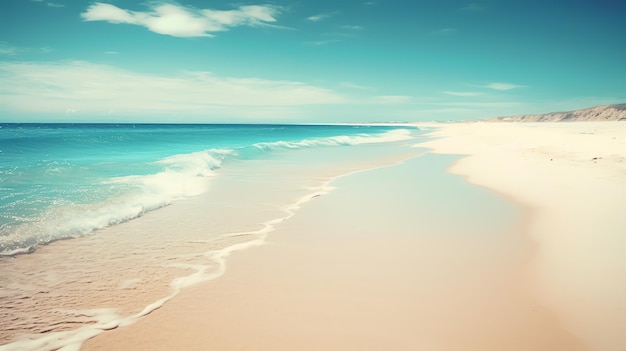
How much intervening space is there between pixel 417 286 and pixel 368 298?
0.79 meters

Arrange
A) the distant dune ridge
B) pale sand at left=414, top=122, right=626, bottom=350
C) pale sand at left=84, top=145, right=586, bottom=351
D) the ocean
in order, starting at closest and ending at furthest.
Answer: pale sand at left=84, top=145, right=586, bottom=351 → pale sand at left=414, top=122, right=626, bottom=350 → the ocean → the distant dune ridge

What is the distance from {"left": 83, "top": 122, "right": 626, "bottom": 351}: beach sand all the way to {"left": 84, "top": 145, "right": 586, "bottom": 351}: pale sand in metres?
0.02

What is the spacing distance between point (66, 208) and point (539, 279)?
33.1 ft

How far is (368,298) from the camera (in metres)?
4.38

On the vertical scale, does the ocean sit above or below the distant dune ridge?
below

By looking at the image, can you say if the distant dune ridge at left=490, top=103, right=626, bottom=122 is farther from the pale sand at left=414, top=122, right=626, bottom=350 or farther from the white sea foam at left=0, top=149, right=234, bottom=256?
the white sea foam at left=0, top=149, right=234, bottom=256

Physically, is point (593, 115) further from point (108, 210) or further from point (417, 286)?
point (108, 210)

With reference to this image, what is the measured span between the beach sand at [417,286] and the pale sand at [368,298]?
18mm

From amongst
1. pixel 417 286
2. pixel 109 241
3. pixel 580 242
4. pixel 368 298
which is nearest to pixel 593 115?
pixel 580 242

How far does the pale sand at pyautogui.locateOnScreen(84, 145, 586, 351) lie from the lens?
357cm

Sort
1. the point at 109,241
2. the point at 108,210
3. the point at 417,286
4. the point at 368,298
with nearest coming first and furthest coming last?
the point at 368,298
the point at 417,286
the point at 109,241
the point at 108,210

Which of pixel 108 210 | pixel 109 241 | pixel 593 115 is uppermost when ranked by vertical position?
pixel 593 115

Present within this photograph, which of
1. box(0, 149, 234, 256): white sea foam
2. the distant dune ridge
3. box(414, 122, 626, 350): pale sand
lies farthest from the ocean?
the distant dune ridge

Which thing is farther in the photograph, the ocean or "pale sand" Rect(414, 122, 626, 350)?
the ocean
